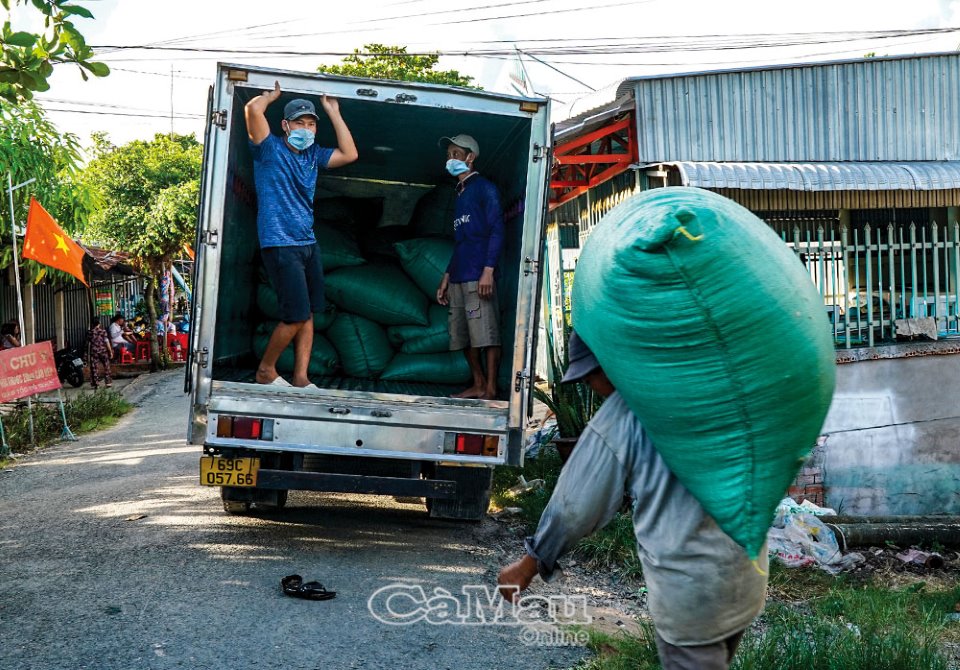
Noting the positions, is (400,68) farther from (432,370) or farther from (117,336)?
(432,370)

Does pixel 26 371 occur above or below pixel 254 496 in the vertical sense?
above

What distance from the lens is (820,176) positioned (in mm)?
8219

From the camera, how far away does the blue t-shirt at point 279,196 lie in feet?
17.3

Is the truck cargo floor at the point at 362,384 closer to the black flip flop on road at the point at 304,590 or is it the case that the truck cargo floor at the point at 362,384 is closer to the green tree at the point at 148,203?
the black flip flop on road at the point at 304,590

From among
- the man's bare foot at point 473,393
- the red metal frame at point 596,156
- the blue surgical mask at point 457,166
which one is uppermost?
the red metal frame at point 596,156

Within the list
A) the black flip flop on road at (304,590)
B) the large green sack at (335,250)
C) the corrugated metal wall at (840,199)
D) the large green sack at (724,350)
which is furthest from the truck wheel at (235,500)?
the corrugated metal wall at (840,199)

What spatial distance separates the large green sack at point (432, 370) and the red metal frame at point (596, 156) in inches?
91.9

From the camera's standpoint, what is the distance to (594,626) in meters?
4.20

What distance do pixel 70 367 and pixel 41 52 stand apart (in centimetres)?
1250

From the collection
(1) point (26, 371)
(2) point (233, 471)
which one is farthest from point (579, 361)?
(1) point (26, 371)

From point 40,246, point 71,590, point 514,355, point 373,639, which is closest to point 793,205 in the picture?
point 514,355

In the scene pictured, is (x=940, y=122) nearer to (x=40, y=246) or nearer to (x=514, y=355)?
(x=514, y=355)

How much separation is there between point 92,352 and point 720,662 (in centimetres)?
1533

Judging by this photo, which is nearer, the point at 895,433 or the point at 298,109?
the point at 298,109
